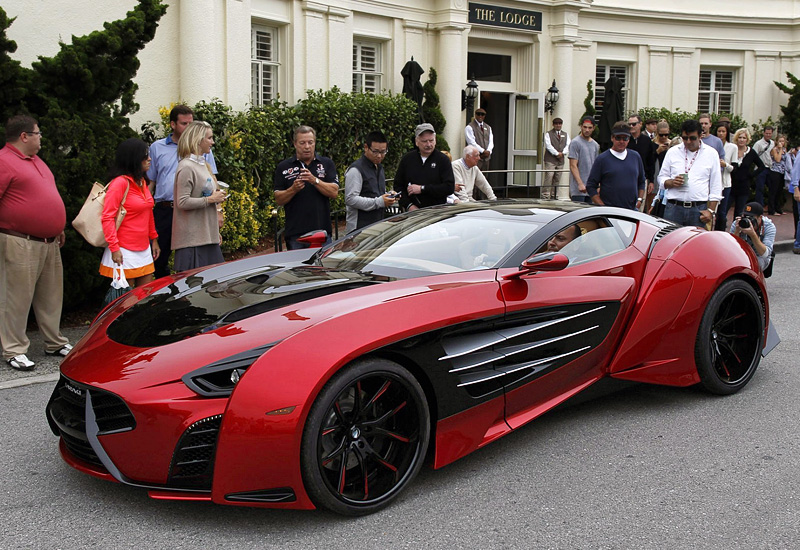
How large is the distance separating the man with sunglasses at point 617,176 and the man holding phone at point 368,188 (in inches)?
97.1

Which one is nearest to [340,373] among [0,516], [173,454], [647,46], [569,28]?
[173,454]

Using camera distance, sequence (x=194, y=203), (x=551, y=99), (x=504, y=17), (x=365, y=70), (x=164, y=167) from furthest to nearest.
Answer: (x=551, y=99), (x=504, y=17), (x=365, y=70), (x=164, y=167), (x=194, y=203)

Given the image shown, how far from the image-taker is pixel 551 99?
18531 millimetres

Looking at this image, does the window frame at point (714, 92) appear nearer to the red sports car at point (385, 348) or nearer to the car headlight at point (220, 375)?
the red sports car at point (385, 348)

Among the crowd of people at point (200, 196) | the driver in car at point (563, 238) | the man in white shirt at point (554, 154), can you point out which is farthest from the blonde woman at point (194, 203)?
the man in white shirt at point (554, 154)

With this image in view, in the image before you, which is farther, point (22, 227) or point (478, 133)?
point (478, 133)

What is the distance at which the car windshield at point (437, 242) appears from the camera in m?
4.30

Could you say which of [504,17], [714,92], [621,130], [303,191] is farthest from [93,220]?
[714,92]

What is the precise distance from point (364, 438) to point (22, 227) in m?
3.60

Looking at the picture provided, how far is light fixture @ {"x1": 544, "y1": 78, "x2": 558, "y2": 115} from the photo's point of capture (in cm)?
1845

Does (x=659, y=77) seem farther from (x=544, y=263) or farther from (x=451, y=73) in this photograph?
(x=544, y=263)

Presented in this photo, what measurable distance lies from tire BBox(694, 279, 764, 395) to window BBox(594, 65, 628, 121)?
1499 centimetres

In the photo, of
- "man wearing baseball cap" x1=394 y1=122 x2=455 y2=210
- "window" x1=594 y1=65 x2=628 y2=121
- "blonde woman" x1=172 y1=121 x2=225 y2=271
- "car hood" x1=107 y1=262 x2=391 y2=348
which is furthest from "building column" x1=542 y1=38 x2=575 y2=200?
"car hood" x1=107 y1=262 x2=391 y2=348

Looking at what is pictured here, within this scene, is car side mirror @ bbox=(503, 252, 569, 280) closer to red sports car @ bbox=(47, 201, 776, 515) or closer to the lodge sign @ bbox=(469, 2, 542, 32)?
red sports car @ bbox=(47, 201, 776, 515)
